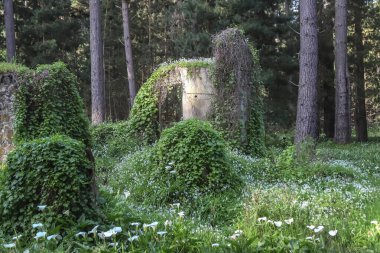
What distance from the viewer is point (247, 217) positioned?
15.7 feet

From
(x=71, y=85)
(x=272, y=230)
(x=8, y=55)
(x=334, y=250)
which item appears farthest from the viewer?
(x=8, y=55)

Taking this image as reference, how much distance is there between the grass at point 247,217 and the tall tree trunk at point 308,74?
3207 mm

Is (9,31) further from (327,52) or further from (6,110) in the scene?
(327,52)

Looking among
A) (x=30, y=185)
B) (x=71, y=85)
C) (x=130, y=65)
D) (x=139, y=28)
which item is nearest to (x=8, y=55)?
(x=130, y=65)

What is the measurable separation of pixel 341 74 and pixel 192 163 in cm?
1107

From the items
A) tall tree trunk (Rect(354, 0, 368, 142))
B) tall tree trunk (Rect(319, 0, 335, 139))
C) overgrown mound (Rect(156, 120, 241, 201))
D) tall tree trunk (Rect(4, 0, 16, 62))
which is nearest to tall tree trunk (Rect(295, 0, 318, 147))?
overgrown mound (Rect(156, 120, 241, 201))

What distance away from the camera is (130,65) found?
21.2 meters

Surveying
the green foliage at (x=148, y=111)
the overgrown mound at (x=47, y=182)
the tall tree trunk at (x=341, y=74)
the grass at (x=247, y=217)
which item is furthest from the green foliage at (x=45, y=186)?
the tall tree trunk at (x=341, y=74)

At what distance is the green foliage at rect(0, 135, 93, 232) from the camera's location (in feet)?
13.6

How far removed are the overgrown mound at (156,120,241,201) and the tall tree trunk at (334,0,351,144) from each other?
33.4 feet

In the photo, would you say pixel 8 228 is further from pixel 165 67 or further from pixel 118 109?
pixel 118 109

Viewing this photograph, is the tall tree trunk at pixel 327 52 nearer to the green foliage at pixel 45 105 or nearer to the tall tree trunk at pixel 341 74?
the tall tree trunk at pixel 341 74

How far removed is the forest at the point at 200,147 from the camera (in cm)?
412

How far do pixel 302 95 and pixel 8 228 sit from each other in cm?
891
